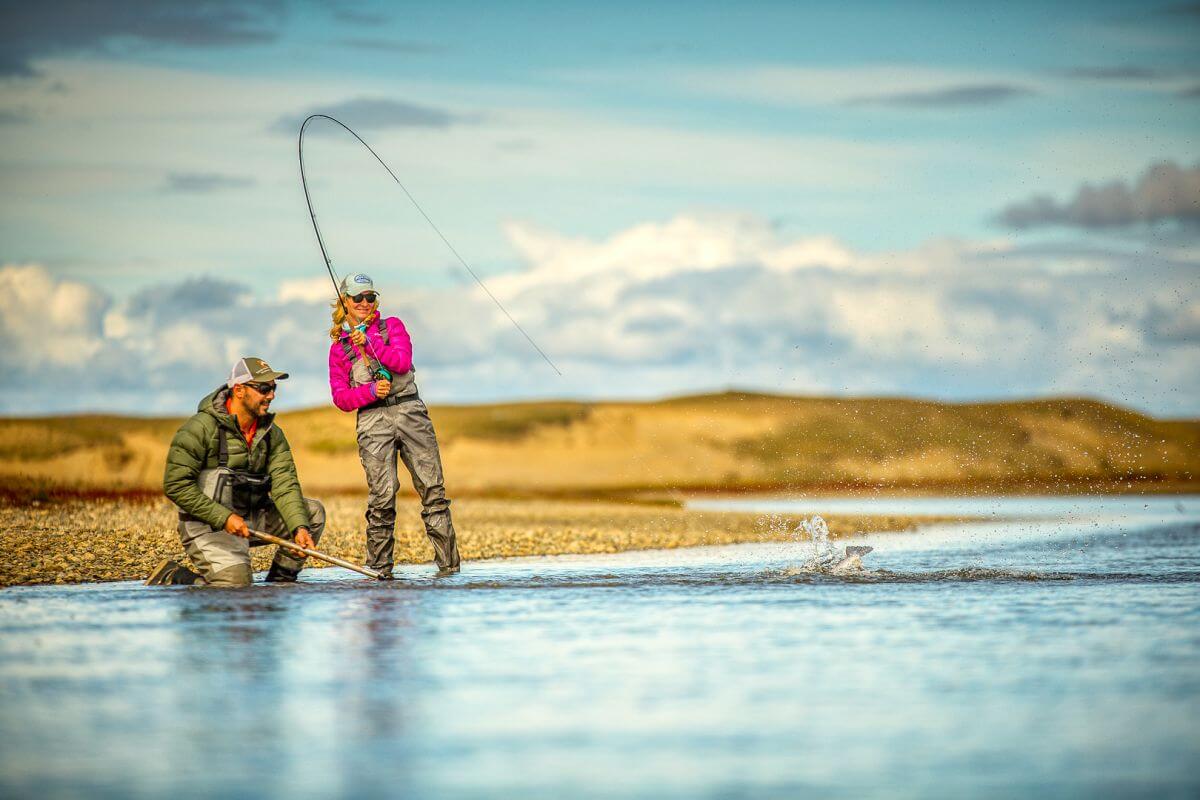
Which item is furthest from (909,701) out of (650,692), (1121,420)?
(1121,420)

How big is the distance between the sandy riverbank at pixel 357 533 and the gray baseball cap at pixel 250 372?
2.54 meters

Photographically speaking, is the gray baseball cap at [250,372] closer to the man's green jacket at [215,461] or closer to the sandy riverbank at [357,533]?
the man's green jacket at [215,461]

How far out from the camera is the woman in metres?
12.1

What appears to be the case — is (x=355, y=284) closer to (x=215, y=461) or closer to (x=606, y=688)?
(x=215, y=461)

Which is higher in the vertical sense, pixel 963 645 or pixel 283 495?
pixel 283 495

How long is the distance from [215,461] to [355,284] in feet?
5.86

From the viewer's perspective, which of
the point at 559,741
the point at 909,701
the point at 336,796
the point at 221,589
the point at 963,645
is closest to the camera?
the point at 336,796

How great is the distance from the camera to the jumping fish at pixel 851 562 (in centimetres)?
1367

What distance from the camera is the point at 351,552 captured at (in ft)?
51.7

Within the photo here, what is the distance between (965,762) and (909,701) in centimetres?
125

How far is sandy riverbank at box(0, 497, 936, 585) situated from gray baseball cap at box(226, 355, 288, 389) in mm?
2540

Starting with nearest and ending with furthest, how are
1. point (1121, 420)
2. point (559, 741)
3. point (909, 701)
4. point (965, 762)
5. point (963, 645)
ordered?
point (965, 762)
point (559, 741)
point (909, 701)
point (963, 645)
point (1121, 420)

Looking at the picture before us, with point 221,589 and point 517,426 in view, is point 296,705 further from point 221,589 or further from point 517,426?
point 517,426

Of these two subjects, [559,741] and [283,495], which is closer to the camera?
[559,741]
